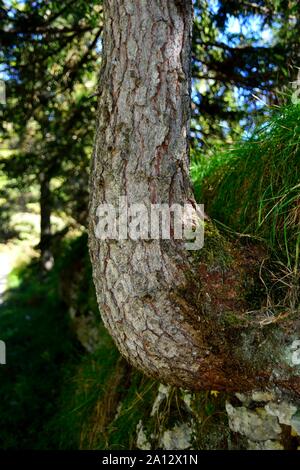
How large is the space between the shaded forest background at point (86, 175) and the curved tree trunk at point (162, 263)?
0.57 feet

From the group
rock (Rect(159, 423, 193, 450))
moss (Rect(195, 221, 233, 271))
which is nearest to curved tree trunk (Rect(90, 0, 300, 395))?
moss (Rect(195, 221, 233, 271))

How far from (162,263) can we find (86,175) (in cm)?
409

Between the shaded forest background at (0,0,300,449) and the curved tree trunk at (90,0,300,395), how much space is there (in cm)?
17

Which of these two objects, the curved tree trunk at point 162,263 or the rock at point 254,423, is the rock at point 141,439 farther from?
the curved tree trunk at point 162,263

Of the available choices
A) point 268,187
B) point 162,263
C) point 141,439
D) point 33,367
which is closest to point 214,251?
point 162,263

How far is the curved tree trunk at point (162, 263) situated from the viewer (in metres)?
2.15

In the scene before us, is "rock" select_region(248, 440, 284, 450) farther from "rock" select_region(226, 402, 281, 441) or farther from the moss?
the moss

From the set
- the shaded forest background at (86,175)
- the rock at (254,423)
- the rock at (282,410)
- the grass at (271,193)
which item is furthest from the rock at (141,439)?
the grass at (271,193)

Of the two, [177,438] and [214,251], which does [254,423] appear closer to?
[177,438]

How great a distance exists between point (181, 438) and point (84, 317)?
282cm

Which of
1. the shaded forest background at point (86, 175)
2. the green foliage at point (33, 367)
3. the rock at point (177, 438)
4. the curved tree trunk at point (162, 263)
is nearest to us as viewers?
the curved tree trunk at point (162, 263)

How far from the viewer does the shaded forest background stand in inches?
99.9

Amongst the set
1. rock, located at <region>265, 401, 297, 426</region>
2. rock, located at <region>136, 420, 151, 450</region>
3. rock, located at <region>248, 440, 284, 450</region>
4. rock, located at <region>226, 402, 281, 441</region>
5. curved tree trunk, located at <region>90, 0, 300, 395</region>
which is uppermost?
curved tree trunk, located at <region>90, 0, 300, 395</region>
